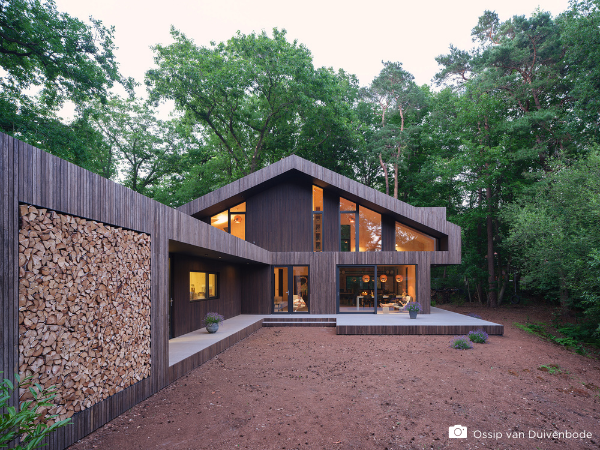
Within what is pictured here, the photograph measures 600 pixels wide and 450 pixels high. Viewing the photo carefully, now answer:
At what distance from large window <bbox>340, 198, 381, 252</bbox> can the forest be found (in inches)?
219

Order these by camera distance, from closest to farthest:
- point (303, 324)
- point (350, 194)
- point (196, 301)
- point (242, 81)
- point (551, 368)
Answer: point (551, 368), point (196, 301), point (303, 324), point (350, 194), point (242, 81)

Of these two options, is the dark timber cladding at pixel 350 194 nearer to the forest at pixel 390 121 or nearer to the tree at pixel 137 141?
the forest at pixel 390 121

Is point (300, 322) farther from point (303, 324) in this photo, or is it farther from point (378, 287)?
point (378, 287)

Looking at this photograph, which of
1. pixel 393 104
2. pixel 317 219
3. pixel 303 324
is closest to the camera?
pixel 303 324

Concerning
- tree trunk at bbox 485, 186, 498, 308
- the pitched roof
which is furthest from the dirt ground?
tree trunk at bbox 485, 186, 498, 308

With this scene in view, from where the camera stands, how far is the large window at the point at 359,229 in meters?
13.9

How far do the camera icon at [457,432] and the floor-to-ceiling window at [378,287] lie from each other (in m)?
9.55

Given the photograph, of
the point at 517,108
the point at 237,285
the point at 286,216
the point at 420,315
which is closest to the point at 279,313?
the point at 237,285

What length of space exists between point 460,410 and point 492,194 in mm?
18607

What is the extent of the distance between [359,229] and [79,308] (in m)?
11.3

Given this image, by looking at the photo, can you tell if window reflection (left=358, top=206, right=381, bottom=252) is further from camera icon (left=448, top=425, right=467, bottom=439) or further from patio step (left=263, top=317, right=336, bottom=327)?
camera icon (left=448, top=425, right=467, bottom=439)

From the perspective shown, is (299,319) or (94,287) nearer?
(94,287)

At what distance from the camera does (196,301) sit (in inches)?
387

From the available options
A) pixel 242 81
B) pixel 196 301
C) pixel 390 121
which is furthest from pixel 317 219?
pixel 390 121
